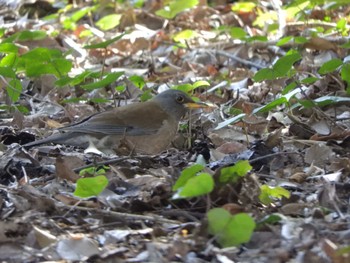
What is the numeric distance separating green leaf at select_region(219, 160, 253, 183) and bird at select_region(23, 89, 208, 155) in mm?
1931

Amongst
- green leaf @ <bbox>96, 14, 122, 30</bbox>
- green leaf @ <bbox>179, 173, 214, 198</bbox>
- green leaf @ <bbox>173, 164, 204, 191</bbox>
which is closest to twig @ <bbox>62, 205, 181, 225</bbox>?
green leaf @ <bbox>173, 164, 204, 191</bbox>

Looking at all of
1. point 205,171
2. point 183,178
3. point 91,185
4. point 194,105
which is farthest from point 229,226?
point 194,105

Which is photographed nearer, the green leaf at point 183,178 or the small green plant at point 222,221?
the small green plant at point 222,221

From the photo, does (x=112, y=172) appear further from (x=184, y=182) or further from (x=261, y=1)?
(x=261, y=1)

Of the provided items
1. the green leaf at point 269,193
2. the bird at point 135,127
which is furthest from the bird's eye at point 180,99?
the green leaf at point 269,193

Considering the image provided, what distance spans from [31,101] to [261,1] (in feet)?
15.4

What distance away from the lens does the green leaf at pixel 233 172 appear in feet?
13.0

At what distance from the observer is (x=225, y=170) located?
402 centimetres

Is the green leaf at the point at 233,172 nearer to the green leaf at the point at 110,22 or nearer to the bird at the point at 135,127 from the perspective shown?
the bird at the point at 135,127

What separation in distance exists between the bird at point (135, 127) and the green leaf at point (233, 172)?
193cm

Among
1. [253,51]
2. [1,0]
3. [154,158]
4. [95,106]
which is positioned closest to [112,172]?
[154,158]

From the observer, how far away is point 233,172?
4.00 meters

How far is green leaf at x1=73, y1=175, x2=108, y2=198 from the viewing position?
12.8ft

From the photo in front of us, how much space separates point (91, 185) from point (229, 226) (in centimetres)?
79
